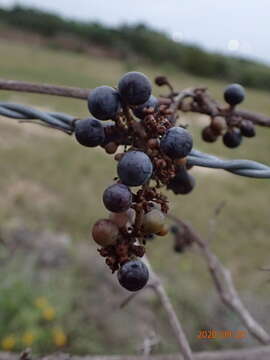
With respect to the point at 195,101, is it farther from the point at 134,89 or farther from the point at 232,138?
the point at 134,89

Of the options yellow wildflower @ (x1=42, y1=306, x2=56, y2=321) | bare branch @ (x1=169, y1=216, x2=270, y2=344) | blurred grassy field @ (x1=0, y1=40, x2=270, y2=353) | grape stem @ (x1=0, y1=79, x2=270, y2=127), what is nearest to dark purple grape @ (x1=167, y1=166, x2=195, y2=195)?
grape stem @ (x1=0, y1=79, x2=270, y2=127)

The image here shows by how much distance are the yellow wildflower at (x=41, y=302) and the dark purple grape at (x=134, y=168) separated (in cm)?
183

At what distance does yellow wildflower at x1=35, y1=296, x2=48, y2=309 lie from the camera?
209cm

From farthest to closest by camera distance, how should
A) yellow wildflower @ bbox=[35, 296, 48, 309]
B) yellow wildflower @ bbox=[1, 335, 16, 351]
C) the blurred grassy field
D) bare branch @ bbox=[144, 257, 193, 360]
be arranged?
the blurred grassy field < yellow wildflower @ bbox=[35, 296, 48, 309] < yellow wildflower @ bbox=[1, 335, 16, 351] < bare branch @ bbox=[144, 257, 193, 360]

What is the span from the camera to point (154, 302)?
2514 mm

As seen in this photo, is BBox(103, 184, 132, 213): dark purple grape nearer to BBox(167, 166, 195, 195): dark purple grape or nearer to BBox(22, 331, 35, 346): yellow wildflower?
BBox(167, 166, 195, 195): dark purple grape

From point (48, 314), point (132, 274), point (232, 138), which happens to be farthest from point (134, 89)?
point (48, 314)

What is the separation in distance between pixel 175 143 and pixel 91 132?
8 cm

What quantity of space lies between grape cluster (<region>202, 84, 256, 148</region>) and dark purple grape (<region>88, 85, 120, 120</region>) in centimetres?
23

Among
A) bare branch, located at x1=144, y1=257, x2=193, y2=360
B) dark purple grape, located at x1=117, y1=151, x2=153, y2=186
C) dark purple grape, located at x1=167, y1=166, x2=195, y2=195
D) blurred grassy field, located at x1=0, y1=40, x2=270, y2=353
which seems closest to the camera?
dark purple grape, located at x1=117, y1=151, x2=153, y2=186

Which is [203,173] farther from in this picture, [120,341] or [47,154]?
[120,341]

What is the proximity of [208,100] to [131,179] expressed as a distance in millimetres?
307

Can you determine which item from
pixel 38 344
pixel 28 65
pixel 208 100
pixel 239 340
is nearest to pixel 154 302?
pixel 239 340

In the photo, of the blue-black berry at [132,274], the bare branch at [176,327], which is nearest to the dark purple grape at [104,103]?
the blue-black berry at [132,274]
